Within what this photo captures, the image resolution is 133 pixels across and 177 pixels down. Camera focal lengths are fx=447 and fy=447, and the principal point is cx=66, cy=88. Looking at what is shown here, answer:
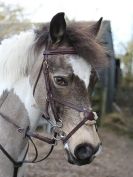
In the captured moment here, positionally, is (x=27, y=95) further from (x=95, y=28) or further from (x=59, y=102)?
(x=95, y=28)

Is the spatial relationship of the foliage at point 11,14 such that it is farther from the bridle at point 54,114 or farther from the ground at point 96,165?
the bridle at point 54,114

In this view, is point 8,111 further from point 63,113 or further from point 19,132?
point 63,113

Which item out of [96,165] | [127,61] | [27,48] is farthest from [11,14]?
[127,61]

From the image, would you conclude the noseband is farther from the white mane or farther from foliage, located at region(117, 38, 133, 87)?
foliage, located at region(117, 38, 133, 87)

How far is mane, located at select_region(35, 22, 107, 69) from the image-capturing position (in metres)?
3.30

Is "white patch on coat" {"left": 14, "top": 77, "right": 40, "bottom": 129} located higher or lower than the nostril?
higher

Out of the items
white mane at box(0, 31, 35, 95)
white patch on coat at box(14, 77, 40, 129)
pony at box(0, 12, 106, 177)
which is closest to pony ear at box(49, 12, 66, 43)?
pony at box(0, 12, 106, 177)

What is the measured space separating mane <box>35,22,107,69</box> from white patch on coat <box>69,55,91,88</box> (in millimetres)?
37

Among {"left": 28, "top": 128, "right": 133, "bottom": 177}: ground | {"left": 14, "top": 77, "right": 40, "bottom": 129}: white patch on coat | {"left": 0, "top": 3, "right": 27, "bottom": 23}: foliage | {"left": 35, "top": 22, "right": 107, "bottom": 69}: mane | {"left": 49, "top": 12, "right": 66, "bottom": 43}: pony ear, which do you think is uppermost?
{"left": 49, "top": 12, "right": 66, "bottom": 43}: pony ear

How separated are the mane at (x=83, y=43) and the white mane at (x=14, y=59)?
0.09 m

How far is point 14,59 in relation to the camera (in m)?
3.49

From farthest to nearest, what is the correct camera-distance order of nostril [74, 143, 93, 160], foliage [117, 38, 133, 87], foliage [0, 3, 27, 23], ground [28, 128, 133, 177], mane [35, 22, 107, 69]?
foliage [117, 38, 133, 87] < foliage [0, 3, 27, 23] < ground [28, 128, 133, 177] < mane [35, 22, 107, 69] < nostril [74, 143, 93, 160]

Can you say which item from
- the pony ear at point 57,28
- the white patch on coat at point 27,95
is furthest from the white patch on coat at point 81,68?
the white patch on coat at point 27,95

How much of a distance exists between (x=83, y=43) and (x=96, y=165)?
6151 mm
